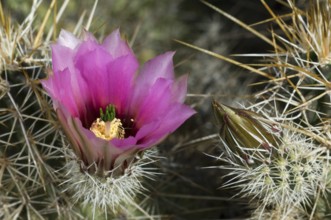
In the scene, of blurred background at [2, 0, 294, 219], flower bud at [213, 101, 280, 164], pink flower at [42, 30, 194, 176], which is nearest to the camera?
pink flower at [42, 30, 194, 176]

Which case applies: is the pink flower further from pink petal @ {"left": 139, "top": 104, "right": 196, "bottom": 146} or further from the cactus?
the cactus

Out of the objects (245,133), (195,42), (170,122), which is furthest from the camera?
(195,42)

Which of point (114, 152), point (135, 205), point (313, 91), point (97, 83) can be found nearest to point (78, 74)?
point (97, 83)

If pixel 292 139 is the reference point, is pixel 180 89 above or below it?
above

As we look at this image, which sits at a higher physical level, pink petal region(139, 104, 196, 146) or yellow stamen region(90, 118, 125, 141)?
pink petal region(139, 104, 196, 146)

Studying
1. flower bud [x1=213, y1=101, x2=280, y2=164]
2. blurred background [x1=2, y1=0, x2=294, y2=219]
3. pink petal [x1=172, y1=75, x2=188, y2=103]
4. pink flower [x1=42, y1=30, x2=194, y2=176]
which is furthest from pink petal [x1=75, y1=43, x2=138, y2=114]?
blurred background [x1=2, y1=0, x2=294, y2=219]

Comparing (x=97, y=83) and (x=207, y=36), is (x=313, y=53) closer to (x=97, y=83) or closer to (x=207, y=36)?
(x=97, y=83)

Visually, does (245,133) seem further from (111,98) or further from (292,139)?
(111,98)

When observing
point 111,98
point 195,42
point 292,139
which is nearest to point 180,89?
point 111,98

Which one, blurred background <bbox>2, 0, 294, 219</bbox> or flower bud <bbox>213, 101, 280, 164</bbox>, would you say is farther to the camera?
blurred background <bbox>2, 0, 294, 219</bbox>
